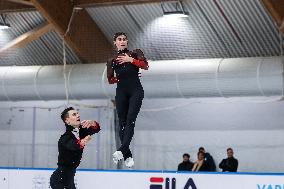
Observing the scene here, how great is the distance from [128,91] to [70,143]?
4.59ft

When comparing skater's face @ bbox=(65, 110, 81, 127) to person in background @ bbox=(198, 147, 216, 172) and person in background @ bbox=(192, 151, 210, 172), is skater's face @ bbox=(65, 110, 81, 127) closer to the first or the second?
person in background @ bbox=(192, 151, 210, 172)

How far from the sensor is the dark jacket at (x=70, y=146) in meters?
10.2

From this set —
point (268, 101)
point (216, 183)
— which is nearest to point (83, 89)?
point (268, 101)

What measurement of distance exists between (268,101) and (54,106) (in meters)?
7.89

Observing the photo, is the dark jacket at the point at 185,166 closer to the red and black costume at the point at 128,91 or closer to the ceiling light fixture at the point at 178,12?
the ceiling light fixture at the point at 178,12

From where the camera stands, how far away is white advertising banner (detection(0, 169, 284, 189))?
1270 cm

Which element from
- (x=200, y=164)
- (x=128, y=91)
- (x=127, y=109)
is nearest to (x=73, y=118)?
(x=127, y=109)

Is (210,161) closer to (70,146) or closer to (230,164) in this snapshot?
(230,164)

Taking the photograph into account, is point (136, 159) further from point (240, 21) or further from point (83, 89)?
point (240, 21)

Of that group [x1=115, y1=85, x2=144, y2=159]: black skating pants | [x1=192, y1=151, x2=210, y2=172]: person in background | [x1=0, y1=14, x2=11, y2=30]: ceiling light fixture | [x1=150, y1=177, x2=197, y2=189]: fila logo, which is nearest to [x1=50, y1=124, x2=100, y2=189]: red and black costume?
[x1=115, y1=85, x2=144, y2=159]: black skating pants

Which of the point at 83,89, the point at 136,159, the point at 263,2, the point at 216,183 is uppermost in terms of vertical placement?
the point at 263,2

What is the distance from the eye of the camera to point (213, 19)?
18938mm

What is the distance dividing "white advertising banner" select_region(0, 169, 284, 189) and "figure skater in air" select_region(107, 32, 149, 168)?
12.9 feet

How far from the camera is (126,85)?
9539mm
